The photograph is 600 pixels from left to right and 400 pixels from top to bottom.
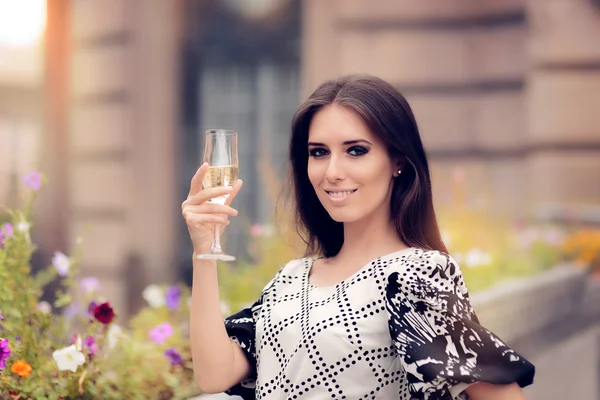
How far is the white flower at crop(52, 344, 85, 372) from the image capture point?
7.93 ft

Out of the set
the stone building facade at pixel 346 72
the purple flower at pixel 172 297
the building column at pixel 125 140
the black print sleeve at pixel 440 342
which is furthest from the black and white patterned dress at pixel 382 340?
the building column at pixel 125 140

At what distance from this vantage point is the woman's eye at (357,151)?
227cm

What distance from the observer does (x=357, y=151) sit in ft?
7.46

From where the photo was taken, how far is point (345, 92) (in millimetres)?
2307

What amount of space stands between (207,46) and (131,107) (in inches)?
53.8

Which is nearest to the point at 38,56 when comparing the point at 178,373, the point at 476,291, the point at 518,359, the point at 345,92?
the point at 476,291

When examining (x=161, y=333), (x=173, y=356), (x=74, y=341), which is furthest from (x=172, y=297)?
(x=74, y=341)

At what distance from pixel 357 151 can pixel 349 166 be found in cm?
5

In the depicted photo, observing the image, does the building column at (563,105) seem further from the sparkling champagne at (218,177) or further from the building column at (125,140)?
the sparkling champagne at (218,177)

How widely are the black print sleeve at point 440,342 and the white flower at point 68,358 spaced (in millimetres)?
933

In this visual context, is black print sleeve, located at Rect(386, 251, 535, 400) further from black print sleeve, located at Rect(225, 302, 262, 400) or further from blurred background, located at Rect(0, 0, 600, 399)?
blurred background, located at Rect(0, 0, 600, 399)

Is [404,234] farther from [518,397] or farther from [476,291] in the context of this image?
[476,291]

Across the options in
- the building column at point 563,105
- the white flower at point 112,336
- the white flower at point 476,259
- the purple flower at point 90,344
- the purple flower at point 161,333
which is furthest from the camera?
the building column at point 563,105

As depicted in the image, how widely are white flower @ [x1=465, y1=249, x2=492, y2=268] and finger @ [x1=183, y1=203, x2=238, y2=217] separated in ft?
12.3
